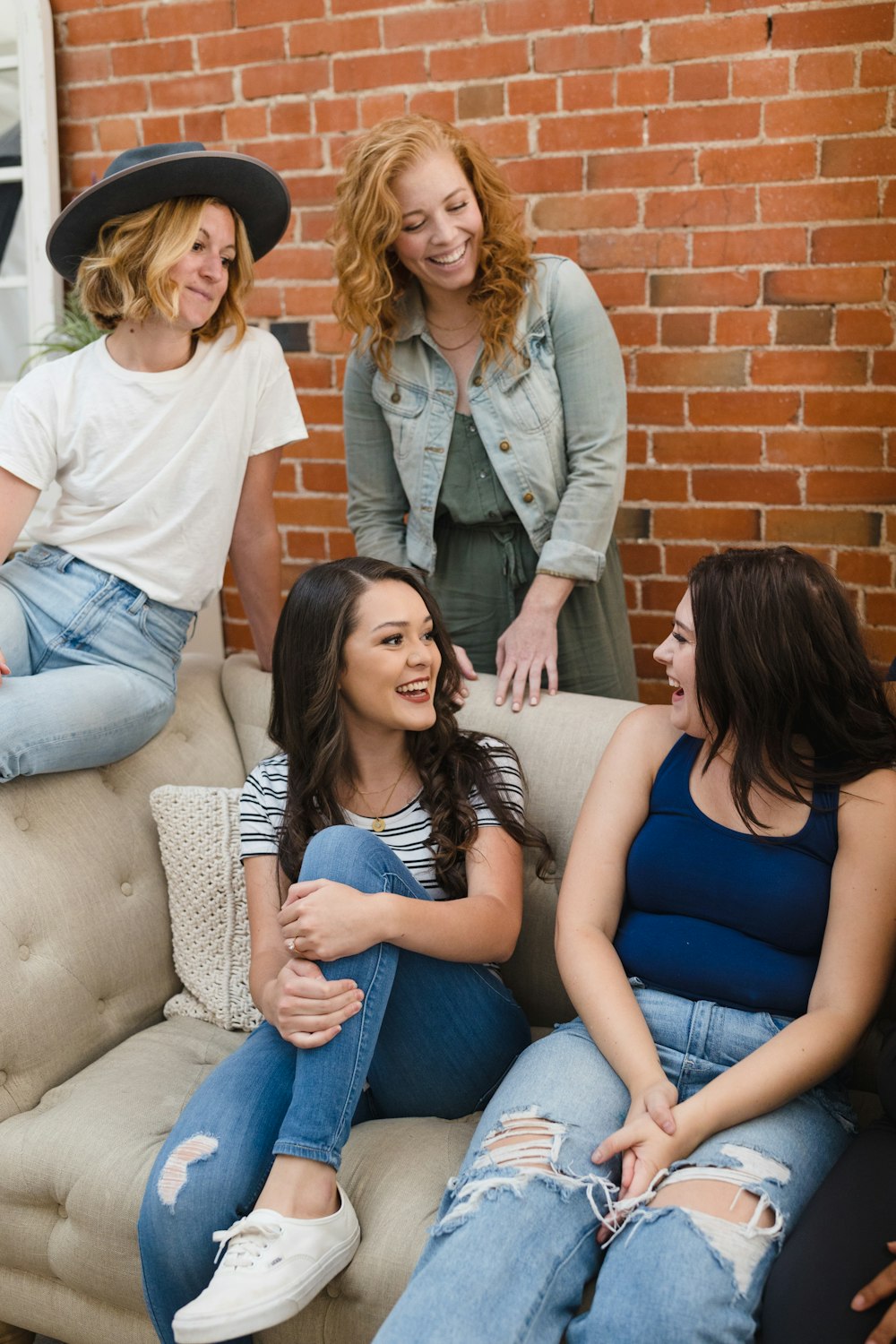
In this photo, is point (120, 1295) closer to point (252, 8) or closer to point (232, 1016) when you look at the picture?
point (232, 1016)

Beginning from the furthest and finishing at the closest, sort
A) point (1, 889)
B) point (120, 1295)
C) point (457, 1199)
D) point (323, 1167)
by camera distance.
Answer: point (1, 889) < point (120, 1295) < point (323, 1167) < point (457, 1199)

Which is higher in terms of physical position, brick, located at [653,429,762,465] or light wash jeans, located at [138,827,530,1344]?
brick, located at [653,429,762,465]

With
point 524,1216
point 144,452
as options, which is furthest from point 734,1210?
point 144,452

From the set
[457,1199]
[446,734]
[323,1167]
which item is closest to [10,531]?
[446,734]

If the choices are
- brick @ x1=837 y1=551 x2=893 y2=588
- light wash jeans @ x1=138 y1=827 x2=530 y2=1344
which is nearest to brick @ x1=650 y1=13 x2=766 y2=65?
brick @ x1=837 y1=551 x2=893 y2=588

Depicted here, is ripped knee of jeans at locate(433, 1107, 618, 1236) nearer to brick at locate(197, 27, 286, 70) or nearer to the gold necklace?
the gold necklace

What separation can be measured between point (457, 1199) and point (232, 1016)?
0.77 meters

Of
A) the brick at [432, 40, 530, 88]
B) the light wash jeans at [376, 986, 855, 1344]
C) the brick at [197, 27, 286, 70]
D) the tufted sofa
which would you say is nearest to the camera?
the light wash jeans at [376, 986, 855, 1344]

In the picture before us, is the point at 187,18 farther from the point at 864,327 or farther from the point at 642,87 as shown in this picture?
the point at 864,327

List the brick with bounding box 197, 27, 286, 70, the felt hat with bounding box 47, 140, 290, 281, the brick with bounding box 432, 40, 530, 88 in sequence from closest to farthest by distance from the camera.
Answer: the felt hat with bounding box 47, 140, 290, 281 → the brick with bounding box 432, 40, 530, 88 → the brick with bounding box 197, 27, 286, 70

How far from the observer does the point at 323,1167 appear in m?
1.51

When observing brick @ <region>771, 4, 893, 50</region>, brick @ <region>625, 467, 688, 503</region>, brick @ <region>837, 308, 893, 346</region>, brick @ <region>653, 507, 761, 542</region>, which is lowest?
brick @ <region>653, 507, 761, 542</region>

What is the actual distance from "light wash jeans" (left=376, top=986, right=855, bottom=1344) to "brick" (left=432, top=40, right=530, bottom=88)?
2.22m

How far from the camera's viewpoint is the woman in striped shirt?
4.94ft
